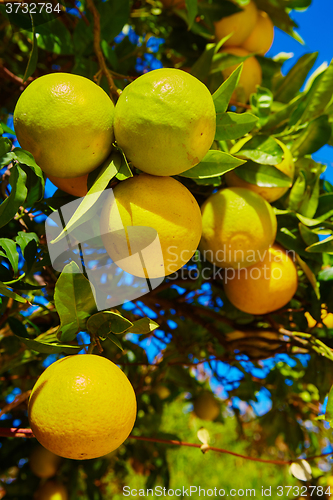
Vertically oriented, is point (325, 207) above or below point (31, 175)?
below

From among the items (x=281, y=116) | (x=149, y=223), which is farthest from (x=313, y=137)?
(x=149, y=223)

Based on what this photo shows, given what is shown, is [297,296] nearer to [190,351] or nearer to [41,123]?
[190,351]

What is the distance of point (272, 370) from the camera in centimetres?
134

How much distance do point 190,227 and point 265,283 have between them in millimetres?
341

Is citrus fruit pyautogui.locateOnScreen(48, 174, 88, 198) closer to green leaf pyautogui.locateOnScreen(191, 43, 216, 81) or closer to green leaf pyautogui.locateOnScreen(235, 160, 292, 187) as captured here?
green leaf pyautogui.locateOnScreen(235, 160, 292, 187)

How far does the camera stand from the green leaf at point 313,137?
2.78ft

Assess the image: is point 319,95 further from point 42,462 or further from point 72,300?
point 42,462

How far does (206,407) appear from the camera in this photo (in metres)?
1.60

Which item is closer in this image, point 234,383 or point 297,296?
point 297,296

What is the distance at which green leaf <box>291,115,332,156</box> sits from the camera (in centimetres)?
85

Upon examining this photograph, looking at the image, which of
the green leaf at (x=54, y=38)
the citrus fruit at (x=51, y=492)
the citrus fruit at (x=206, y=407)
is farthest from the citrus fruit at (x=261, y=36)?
the citrus fruit at (x=51, y=492)

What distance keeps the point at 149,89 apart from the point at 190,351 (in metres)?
1.02

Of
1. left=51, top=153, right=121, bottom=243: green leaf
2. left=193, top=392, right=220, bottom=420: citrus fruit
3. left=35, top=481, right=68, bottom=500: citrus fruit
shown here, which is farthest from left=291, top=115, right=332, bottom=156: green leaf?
left=35, top=481, right=68, bottom=500: citrus fruit

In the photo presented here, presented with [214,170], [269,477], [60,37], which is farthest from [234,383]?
[269,477]
